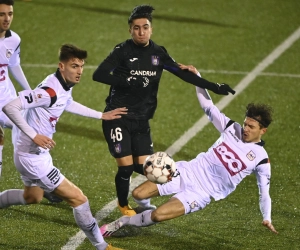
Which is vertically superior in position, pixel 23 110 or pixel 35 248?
pixel 23 110

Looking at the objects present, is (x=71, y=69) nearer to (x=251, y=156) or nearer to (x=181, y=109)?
(x=251, y=156)

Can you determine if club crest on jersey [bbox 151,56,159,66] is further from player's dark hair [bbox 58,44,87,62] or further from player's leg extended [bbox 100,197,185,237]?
player's leg extended [bbox 100,197,185,237]

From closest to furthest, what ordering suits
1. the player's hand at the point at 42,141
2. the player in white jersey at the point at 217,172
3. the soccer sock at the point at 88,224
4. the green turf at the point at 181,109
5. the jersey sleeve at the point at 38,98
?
the player's hand at the point at 42,141
the jersey sleeve at the point at 38,98
the soccer sock at the point at 88,224
the player in white jersey at the point at 217,172
the green turf at the point at 181,109

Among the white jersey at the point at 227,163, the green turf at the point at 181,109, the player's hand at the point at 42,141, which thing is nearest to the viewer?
the player's hand at the point at 42,141

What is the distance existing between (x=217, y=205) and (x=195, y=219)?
0.50m

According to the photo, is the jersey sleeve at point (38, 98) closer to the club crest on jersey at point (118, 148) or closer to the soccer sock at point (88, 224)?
the soccer sock at point (88, 224)

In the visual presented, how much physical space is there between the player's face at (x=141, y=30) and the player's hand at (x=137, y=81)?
0.35 m

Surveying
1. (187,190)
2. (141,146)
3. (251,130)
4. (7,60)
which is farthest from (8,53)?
(251,130)

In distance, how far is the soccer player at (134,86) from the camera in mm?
8016

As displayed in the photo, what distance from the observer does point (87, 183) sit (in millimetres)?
9461

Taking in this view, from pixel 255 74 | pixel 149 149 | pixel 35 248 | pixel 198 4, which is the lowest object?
pixel 35 248

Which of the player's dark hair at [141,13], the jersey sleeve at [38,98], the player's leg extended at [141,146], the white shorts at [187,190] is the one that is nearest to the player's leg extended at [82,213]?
the jersey sleeve at [38,98]

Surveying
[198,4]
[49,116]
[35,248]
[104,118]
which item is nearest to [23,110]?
[49,116]

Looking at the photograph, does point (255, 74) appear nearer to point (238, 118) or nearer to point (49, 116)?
point (238, 118)
